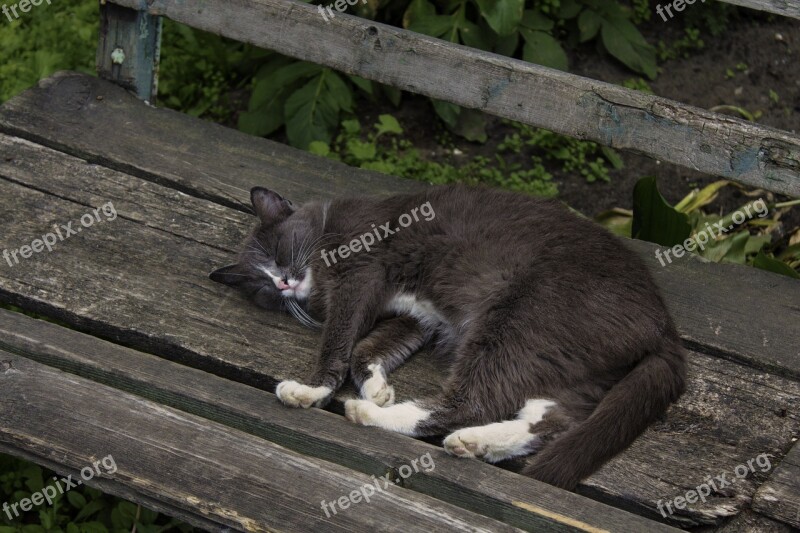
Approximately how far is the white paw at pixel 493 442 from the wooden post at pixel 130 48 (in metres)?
2.40

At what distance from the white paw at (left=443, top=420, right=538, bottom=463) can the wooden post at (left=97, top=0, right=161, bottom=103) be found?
2401 mm

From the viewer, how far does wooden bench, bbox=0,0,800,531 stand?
2359 mm

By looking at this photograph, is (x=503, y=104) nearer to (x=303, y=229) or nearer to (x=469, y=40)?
(x=303, y=229)

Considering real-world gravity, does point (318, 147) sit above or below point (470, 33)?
below

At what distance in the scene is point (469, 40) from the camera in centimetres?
452

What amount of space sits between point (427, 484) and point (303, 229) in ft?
3.73

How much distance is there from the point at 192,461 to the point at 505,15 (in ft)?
8.94

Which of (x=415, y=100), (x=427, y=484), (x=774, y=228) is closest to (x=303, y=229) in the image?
(x=427, y=484)

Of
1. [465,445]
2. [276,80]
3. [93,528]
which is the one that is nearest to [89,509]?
[93,528]

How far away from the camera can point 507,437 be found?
2490 mm

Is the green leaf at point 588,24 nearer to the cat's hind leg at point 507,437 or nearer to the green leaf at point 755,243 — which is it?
the green leaf at point 755,243

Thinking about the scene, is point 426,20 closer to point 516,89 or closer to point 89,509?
point 516,89

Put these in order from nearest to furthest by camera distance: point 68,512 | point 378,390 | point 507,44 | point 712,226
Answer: point 378,390
point 68,512
point 712,226
point 507,44

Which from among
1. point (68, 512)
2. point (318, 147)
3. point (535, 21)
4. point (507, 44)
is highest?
point (535, 21)
